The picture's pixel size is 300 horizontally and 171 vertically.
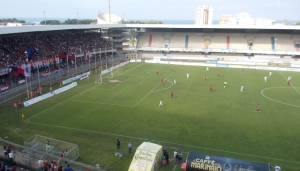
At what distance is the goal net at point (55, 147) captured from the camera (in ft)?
58.3

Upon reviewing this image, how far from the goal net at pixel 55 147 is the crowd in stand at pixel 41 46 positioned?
18669 millimetres

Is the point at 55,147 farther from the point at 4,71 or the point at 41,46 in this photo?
the point at 41,46

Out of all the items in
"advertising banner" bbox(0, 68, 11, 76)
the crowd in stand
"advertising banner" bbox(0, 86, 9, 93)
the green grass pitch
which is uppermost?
the crowd in stand

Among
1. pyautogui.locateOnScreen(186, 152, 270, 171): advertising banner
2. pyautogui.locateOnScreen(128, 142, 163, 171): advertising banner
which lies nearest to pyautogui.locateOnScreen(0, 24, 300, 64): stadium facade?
pyautogui.locateOnScreen(128, 142, 163, 171): advertising banner

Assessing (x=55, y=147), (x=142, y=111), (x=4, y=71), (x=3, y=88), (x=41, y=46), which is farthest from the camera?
(x=41, y=46)

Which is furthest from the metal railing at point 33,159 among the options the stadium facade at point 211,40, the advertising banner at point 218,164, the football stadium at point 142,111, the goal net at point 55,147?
the stadium facade at point 211,40

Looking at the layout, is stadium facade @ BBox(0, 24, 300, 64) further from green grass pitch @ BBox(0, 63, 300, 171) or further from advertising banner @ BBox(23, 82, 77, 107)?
advertising banner @ BBox(23, 82, 77, 107)

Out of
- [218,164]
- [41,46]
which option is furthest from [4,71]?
[218,164]

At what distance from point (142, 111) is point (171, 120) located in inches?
151

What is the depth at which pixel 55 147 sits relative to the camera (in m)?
18.3

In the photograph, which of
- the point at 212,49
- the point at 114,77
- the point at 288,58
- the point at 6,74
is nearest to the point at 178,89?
the point at 114,77

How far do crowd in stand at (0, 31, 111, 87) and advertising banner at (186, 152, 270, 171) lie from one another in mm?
28656

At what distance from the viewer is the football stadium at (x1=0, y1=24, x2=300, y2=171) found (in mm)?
17656

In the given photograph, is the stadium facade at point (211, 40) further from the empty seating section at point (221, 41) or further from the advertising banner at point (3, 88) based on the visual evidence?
the advertising banner at point (3, 88)
